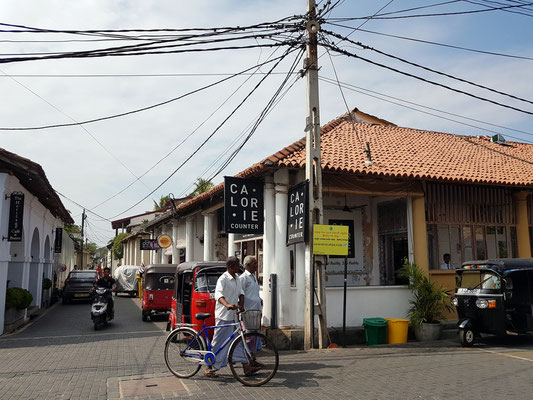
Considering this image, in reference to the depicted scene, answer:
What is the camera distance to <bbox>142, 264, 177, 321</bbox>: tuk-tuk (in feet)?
49.5

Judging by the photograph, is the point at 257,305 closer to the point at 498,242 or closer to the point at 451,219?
the point at 451,219

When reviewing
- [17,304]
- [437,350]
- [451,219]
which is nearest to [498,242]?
[451,219]

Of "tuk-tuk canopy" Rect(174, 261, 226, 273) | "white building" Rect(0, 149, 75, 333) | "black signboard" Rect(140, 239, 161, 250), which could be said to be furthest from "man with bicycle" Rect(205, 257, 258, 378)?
"black signboard" Rect(140, 239, 161, 250)

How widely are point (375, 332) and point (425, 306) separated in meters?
1.53

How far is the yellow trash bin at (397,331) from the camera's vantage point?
10766 mm

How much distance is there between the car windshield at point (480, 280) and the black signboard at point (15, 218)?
439 inches

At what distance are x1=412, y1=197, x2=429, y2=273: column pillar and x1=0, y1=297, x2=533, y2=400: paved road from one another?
7.23ft

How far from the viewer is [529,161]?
16578 millimetres

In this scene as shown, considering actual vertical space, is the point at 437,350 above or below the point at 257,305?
below

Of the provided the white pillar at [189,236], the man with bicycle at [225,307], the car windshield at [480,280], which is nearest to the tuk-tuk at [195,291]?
the man with bicycle at [225,307]

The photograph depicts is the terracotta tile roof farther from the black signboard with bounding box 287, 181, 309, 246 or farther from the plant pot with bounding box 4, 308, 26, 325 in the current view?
the plant pot with bounding box 4, 308, 26, 325

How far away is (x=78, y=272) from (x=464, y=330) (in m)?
19.3

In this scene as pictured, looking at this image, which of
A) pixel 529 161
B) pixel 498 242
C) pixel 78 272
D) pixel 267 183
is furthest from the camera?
pixel 78 272

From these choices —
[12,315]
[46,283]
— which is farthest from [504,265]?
[46,283]
